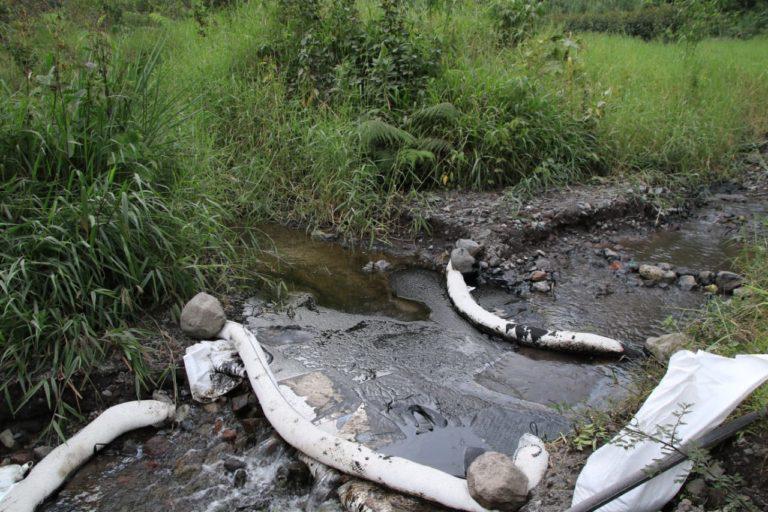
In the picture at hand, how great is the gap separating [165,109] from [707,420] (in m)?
3.28

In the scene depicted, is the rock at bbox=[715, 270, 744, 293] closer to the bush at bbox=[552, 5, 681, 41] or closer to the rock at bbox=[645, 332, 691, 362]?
the rock at bbox=[645, 332, 691, 362]

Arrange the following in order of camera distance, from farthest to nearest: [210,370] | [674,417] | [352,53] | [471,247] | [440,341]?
[352,53] < [471,247] < [440,341] < [210,370] < [674,417]

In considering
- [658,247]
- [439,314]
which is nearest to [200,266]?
[439,314]

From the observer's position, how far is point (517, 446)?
2611 mm

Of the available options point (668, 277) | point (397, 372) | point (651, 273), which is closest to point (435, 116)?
point (651, 273)

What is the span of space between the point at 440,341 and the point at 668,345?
126 centimetres

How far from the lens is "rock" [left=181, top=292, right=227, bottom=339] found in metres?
3.21

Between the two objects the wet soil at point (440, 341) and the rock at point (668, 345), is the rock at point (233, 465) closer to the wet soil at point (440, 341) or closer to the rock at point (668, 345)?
the wet soil at point (440, 341)

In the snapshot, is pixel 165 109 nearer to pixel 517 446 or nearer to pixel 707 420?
pixel 517 446

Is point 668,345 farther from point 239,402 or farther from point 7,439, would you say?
point 7,439

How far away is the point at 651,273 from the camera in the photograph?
4199 mm

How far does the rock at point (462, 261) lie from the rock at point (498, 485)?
221cm

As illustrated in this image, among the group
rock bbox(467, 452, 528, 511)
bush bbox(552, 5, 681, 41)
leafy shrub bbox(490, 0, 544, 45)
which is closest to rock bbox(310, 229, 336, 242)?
rock bbox(467, 452, 528, 511)

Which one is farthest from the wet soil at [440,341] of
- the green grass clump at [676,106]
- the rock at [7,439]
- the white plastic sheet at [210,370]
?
the green grass clump at [676,106]
